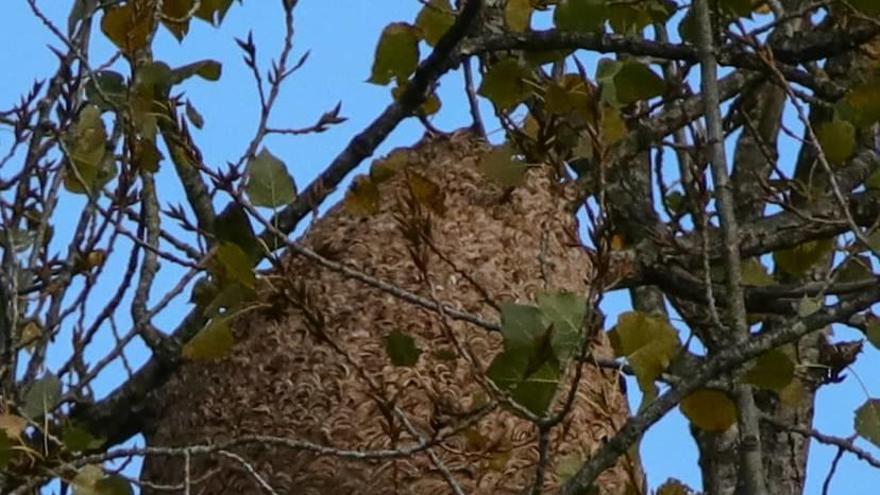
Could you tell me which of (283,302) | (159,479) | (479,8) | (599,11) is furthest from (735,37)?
(159,479)

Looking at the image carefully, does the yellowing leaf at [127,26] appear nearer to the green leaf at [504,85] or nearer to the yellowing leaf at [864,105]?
the green leaf at [504,85]

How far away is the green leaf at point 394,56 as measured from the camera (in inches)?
80.1

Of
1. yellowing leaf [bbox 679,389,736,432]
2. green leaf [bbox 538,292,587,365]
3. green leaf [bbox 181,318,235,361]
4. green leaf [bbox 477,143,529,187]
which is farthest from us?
green leaf [bbox 477,143,529,187]

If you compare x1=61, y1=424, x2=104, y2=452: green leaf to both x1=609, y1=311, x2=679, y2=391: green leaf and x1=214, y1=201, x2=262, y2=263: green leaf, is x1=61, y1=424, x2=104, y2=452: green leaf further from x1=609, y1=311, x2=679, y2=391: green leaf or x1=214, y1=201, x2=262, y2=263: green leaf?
x1=609, y1=311, x2=679, y2=391: green leaf

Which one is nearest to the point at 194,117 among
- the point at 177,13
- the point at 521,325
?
the point at 177,13

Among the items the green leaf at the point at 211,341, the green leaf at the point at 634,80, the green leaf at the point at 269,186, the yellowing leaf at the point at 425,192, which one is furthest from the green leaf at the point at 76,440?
the green leaf at the point at 634,80

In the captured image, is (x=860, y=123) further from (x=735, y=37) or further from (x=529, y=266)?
(x=529, y=266)

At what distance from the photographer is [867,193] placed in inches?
106

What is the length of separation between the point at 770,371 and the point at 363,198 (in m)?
0.50

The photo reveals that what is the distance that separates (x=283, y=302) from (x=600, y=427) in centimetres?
44

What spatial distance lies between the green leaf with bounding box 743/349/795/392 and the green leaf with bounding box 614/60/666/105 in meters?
0.33

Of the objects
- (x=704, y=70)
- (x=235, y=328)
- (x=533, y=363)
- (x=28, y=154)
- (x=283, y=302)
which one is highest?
(x=28, y=154)

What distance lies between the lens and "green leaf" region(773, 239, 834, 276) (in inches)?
84.5

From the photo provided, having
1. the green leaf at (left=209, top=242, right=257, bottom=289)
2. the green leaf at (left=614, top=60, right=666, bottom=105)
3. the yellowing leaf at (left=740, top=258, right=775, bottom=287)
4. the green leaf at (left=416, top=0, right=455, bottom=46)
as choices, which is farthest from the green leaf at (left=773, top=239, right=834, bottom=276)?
the green leaf at (left=209, top=242, right=257, bottom=289)
